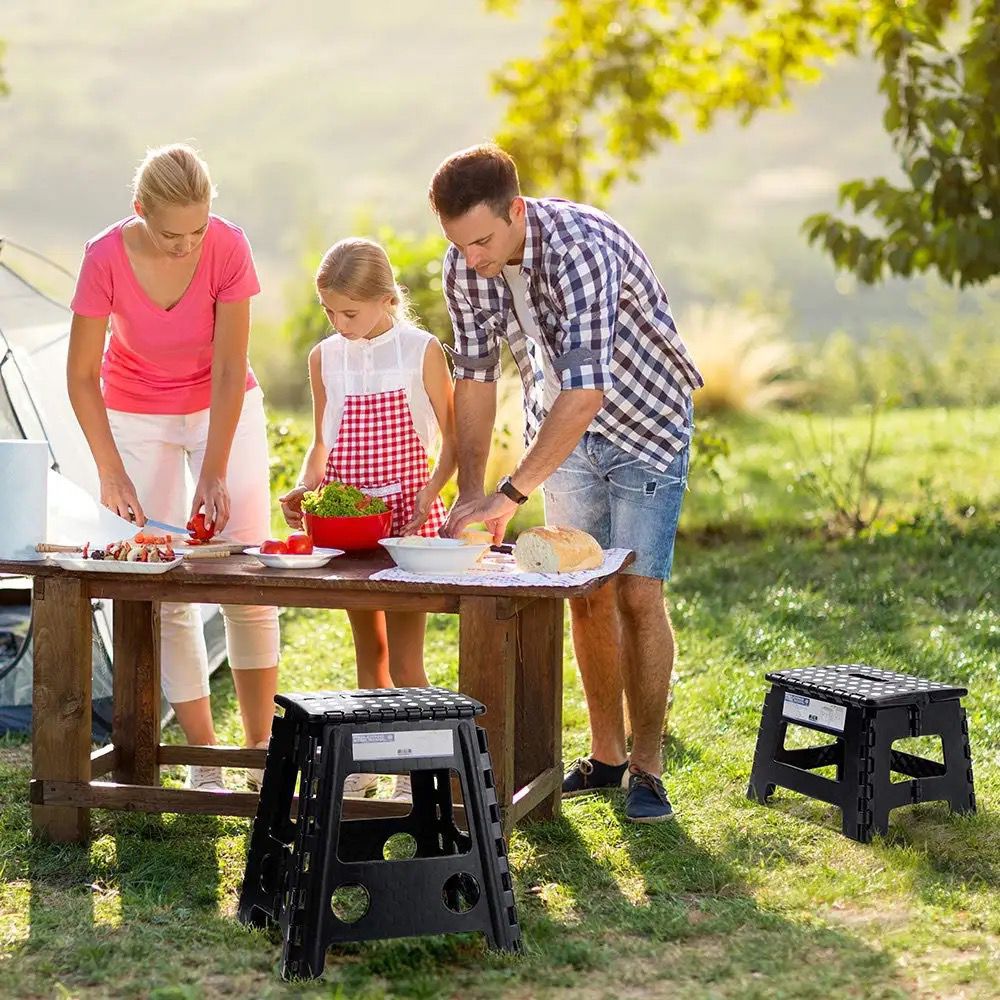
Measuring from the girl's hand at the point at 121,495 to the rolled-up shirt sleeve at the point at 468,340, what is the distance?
34.3 inches

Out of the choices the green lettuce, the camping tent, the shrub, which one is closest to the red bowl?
the green lettuce

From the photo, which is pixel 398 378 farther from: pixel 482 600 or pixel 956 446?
pixel 956 446

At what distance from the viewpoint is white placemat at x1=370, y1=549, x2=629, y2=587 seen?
3016mm

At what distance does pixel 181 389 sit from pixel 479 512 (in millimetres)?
1015

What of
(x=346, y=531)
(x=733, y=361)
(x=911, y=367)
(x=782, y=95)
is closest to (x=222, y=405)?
(x=346, y=531)

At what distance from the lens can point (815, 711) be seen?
374cm

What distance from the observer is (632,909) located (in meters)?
3.08

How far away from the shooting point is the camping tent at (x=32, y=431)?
476 centimetres

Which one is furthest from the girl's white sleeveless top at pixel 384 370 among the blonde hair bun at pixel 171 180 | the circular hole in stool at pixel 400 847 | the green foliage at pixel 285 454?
the green foliage at pixel 285 454

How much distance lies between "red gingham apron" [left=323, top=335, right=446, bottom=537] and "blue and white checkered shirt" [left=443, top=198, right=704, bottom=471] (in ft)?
0.82

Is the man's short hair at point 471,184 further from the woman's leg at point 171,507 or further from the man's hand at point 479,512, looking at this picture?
the woman's leg at point 171,507

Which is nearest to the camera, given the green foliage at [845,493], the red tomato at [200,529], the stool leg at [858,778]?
the red tomato at [200,529]

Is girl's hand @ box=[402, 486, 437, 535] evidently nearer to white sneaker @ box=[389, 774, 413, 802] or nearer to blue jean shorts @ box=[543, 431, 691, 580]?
blue jean shorts @ box=[543, 431, 691, 580]

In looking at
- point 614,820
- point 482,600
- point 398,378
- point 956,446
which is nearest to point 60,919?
point 482,600
